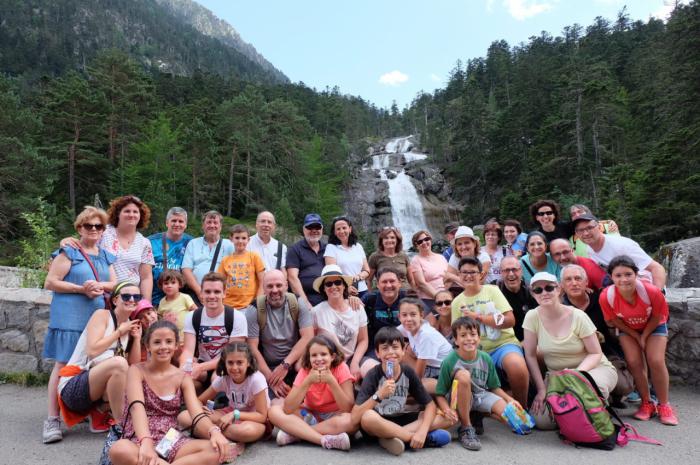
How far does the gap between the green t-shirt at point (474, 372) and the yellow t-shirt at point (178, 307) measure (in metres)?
2.46

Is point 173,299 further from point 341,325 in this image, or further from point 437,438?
point 437,438

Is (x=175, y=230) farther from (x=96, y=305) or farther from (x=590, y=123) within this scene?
(x=590, y=123)

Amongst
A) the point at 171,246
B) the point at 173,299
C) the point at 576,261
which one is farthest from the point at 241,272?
the point at 576,261

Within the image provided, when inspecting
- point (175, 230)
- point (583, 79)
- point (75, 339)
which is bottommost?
point (75, 339)

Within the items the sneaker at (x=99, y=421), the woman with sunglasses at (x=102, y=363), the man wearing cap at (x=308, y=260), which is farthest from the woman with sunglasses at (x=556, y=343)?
the sneaker at (x=99, y=421)

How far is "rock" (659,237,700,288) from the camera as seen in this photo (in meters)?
6.59

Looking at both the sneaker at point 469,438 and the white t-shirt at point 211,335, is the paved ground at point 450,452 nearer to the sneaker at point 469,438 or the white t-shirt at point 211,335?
the sneaker at point 469,438

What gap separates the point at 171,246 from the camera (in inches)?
197

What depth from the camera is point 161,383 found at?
324 cm

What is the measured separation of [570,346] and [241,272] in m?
3.20

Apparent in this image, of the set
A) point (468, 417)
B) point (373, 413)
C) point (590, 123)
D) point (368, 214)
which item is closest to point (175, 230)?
point (373, 413)

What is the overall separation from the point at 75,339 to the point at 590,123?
30.4 m

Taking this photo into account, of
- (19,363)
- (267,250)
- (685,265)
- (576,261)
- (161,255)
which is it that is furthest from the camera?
(685,265)

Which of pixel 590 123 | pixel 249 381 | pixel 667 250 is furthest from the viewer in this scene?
pixel 590 123
